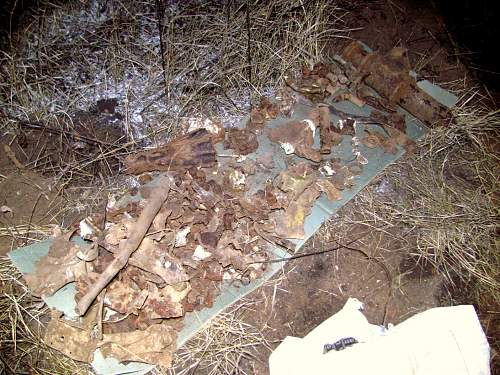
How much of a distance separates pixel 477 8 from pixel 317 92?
1.65 meters

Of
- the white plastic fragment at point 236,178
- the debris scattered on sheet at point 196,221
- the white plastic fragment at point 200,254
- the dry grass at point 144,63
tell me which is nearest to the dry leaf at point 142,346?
the debris scattered on sheet at point 196,221

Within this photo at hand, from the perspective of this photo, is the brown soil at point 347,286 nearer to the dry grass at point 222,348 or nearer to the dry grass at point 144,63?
the dry grass at point 222,348

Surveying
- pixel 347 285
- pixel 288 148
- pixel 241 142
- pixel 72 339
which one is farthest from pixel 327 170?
pixel 72 339

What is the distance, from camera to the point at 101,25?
3072 millimetres

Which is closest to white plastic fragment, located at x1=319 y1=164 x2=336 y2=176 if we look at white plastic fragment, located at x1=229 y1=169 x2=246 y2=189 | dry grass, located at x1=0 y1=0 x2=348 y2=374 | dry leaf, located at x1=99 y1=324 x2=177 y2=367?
white plastic fragment, located at x1=229 y1=169 x2=246 y2=189

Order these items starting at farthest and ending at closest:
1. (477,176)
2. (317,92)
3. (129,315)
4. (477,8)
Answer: (477,8) → (317,92) → (477,176) → (129,315)

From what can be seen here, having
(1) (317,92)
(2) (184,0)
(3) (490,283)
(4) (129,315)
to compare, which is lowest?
(3) (490,283)

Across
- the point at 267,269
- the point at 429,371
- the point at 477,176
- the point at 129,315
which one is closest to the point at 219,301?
the point at 267,269

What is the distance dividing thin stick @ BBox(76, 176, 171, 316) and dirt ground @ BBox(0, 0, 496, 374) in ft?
1.77

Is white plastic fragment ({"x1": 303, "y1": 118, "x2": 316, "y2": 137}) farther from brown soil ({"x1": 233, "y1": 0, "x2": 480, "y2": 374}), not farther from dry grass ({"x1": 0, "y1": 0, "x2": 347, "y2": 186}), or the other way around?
brown soil ({"x1": 233, "y1": 0, "x2": 480, "y2": 374})

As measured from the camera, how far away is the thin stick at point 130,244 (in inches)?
81.5

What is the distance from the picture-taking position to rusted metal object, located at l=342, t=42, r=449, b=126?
9.37 ft

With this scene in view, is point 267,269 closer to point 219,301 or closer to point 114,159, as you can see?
point 219,301

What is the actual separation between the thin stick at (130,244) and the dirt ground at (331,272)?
0.54 meters
